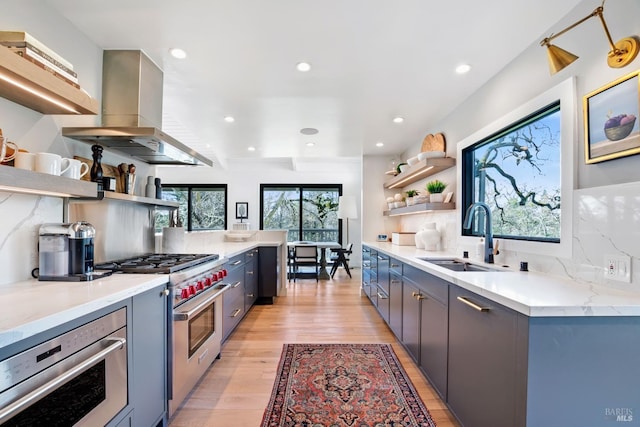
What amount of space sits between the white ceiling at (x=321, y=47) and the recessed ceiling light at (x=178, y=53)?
0.12 ft

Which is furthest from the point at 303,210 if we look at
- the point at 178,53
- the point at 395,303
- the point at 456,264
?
the point at 178,53

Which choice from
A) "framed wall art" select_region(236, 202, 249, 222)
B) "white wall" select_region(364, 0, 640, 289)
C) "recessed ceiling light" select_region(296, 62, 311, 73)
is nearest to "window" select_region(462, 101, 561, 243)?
"white wall" select_region(364, 0, 640, 289)

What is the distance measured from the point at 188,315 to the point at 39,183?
97 cm

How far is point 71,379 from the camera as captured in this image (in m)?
0.99

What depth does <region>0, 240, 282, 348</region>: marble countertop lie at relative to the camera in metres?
0.85

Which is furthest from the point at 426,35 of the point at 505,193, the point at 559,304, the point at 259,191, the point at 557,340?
the point at 259,191

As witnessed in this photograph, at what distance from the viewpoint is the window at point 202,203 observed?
7.90 meters

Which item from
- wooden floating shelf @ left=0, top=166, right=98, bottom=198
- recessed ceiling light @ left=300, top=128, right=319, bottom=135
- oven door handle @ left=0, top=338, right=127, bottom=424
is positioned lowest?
oven door handle @ left=0, top=338, right=127, bottom=424

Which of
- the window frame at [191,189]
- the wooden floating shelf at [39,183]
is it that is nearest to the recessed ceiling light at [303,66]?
the wooden floating shelf at [39,183]

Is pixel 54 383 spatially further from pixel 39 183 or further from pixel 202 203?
pixel 202 203

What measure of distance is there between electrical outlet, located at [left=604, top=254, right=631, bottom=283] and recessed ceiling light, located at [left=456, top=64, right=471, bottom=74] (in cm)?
159

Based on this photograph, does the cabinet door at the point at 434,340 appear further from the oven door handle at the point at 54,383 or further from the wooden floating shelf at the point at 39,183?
the wooden floating shelf at the point at 39,183

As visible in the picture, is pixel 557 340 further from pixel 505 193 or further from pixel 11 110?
pixel 11 110

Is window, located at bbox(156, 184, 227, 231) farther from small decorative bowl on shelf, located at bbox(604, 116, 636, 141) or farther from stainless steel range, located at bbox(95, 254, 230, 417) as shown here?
small decorative bowl on shelf, located at bbox(604, 116, 636, 141)
